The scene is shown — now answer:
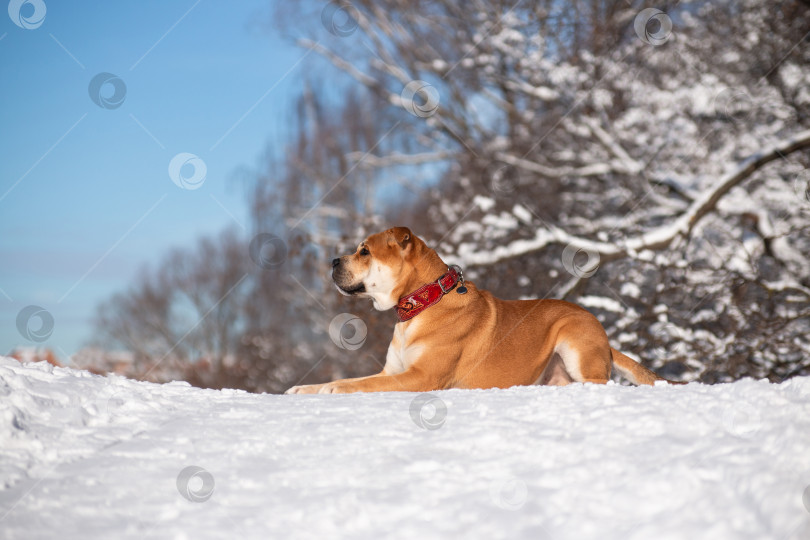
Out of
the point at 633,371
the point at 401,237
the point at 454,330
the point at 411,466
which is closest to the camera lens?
the point at 411,466

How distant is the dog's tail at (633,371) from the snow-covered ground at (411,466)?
1745 millimetres

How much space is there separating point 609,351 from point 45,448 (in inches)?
146

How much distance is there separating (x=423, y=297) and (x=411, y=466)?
2419mm

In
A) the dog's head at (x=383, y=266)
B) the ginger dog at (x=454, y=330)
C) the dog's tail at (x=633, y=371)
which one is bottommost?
the dog's tail at (x=633, y=371)

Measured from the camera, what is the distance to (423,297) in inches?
189

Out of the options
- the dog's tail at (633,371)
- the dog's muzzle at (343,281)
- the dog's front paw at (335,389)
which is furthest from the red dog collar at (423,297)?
the dog's tail at (633,371)

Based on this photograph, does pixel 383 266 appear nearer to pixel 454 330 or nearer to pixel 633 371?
pixel 454 330

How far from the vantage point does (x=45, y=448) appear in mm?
2641

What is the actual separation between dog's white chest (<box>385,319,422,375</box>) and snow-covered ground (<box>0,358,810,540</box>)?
54.4 inches

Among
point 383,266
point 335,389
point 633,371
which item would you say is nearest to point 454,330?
point 383,266

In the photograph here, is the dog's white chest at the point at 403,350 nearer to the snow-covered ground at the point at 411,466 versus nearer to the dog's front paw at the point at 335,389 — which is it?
the dog's front paw at the point at 335,389

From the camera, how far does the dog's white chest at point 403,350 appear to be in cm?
467

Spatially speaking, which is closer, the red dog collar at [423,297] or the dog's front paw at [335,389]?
the dog's front paw at [335,389]

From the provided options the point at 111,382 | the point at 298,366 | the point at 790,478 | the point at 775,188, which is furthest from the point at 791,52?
the point at 298,366
